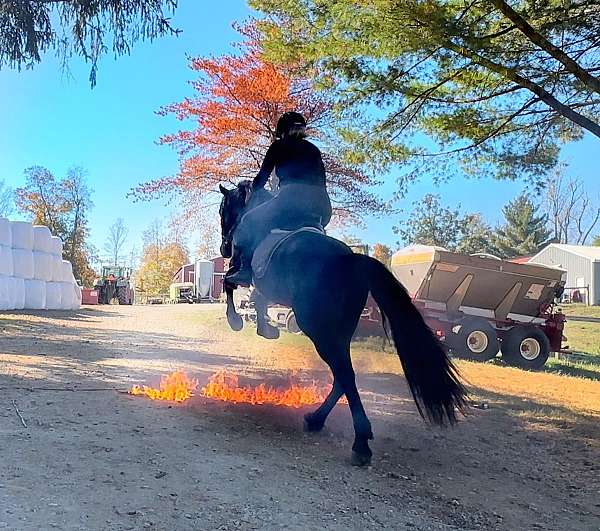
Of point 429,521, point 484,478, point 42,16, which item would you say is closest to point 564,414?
point 484,478

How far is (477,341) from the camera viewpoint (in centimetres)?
1162

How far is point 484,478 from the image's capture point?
357 centimetres

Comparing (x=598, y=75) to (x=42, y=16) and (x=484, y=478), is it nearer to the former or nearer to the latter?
(x=484, y=478)

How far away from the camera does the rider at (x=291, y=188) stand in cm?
427

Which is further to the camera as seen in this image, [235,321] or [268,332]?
[235,321]

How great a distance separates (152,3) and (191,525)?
5619mm

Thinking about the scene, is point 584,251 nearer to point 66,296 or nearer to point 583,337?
point 583,337

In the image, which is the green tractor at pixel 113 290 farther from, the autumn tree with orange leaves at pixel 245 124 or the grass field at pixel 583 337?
the grass field at pixel 583 337

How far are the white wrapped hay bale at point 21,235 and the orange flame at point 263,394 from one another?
11.7m

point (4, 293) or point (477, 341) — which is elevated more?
point (4, 293)

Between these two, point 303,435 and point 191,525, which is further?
point 303,435

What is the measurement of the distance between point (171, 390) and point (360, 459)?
7.58 ft

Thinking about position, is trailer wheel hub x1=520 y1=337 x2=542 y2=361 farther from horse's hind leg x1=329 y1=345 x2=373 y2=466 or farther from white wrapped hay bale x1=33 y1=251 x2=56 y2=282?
white wrapped hay bale x1=33 y1=251 x2=56 y2=282

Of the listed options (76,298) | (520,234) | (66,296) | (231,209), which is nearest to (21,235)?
(66,296)
